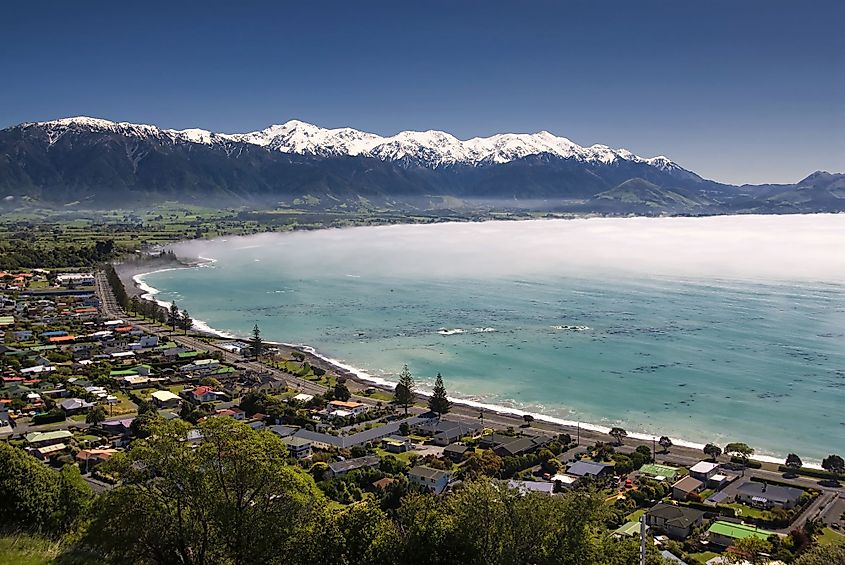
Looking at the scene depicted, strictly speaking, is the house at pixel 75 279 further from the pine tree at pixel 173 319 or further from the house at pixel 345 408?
the house at pixel 345 408

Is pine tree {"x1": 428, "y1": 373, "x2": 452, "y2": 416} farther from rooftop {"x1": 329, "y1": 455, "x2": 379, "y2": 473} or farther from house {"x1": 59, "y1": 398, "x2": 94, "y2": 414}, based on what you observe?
house {"x1": 59, "y1": 398, "x2": 94, "y2": 414}

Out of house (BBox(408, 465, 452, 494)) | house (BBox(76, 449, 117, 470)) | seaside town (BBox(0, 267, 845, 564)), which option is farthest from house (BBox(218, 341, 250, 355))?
house (BBox(408, 465, 452, 494))

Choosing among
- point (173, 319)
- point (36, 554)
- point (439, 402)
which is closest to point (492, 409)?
point (439, 402)

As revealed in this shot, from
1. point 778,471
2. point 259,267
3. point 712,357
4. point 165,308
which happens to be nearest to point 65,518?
point 778,471

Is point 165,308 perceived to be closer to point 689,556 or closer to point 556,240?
point 689,556

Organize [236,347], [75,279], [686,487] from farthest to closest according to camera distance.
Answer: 1. [75,279]
2. [236,347]
3. [686,487]

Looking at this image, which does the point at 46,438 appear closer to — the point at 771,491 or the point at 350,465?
the point at 350,465

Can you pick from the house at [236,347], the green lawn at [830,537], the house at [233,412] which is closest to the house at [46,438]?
the house at [233,412]

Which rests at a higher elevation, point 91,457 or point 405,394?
point 405,394
